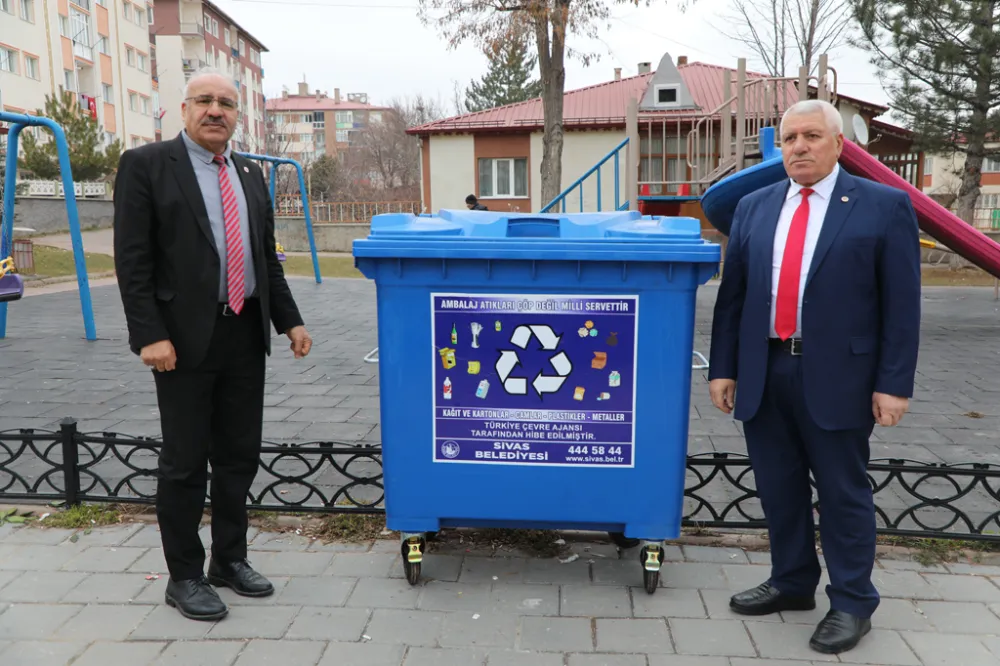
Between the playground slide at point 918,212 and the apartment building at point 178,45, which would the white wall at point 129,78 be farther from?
the playground slide at point 918,212

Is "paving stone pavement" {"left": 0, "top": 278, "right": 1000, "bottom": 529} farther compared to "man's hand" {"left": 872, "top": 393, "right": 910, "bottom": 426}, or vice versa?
"paving stone pavement" {"left": 0, "top": 278, "right": 1000, "bottom": 529}

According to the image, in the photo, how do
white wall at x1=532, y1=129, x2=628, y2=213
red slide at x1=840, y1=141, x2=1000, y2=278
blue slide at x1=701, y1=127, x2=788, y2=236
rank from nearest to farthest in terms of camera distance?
blue slide at x1=701, y1=127, x2=788, y2=236, red slide at x1=840, y1=141, x2=1000, y2=278, white wall at x1=532, y1=129, x2=628, y2=213

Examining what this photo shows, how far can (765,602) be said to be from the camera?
282 cm

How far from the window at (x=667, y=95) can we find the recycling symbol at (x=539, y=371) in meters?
23.4

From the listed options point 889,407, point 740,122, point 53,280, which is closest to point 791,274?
point 889,407

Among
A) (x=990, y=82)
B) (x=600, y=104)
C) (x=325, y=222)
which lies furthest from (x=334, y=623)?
(x=325, y=222)

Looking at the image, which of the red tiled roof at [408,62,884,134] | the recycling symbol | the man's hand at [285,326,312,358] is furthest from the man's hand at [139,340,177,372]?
the red tiled roof at [408,62,884,134]

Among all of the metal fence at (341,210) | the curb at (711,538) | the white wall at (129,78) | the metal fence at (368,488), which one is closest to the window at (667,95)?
the metal fence at (341,210)

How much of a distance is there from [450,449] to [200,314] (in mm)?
995

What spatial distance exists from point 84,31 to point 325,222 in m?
18.0

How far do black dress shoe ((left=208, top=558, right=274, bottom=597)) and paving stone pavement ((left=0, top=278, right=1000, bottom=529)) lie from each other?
2.03 feet

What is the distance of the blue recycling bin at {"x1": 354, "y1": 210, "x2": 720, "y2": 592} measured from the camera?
2.80 meters

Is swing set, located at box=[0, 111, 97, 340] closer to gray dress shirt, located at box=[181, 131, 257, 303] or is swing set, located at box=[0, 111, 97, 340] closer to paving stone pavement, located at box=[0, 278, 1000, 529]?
paving stone pavement, located at box=[0, 278, 1000, 529]

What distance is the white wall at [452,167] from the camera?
26875 millimetres
